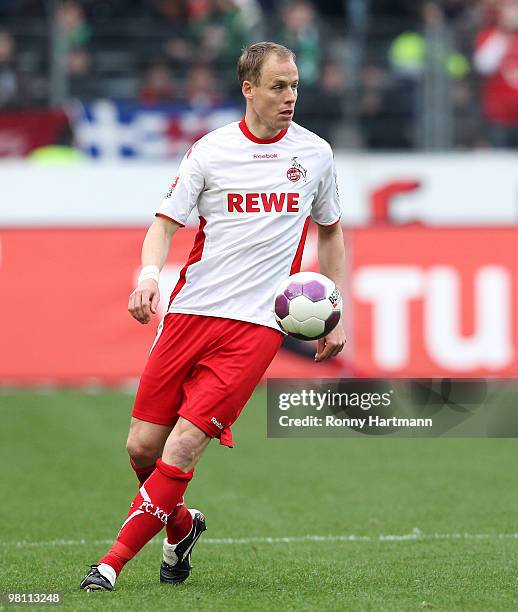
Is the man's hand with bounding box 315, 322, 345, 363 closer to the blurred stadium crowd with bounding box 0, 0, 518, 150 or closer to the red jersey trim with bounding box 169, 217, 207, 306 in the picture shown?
the red jersey trim with bounding box 169, 217, 207, 306

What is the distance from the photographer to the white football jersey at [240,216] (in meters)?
5.86

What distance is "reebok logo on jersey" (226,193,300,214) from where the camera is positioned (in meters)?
5.88

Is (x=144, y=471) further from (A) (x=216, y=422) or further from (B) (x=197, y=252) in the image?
(B) (x=197, y=252)

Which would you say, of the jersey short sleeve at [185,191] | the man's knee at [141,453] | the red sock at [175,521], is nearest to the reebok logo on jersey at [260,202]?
the jersey short sleeve at [185,191]

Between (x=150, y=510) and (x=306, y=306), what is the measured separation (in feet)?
3.56

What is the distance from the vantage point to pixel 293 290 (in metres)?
5.72

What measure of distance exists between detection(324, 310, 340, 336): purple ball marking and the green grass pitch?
1.14 metres

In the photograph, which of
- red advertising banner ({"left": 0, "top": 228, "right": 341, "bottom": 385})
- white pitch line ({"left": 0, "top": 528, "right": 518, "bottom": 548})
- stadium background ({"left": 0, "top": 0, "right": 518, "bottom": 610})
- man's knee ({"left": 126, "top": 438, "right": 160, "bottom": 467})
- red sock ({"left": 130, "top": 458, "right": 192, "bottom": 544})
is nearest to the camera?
man's knee ({"left": 126, "top": 438, "right": 160, "bottom": 467})

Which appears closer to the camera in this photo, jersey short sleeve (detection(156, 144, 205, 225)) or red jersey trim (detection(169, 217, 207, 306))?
jersey short sleeve (detection(156, 144, 205, 225))

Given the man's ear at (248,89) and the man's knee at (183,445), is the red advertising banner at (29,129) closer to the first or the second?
the man's ear at (248,89)

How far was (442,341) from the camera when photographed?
13.9m

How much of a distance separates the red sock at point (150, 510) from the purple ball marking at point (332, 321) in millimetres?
857

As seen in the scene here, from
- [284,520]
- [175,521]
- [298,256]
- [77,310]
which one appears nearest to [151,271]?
Answer: [298,256]

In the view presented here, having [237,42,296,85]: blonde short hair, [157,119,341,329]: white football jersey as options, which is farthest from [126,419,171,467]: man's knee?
[237,42,296,85]: blonde short hair
